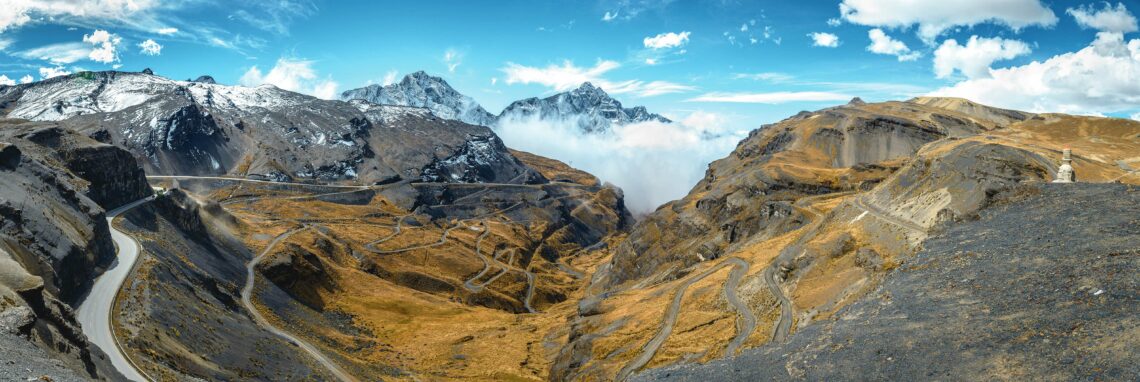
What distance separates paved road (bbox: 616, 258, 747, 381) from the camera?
60531 millimetres

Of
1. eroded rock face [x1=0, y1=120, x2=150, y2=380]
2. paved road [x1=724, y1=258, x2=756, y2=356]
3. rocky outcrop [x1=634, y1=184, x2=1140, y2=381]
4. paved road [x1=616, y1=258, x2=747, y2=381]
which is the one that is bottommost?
paved road [x1=616, y1=258, x2=747, y2=381]

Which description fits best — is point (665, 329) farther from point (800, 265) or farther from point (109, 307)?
point (109, 307)

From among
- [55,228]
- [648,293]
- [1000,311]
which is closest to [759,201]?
[648,293]

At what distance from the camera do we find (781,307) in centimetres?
5997

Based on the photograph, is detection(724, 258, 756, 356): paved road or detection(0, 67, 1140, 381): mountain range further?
detection(724, 258, 756, 356): paved road

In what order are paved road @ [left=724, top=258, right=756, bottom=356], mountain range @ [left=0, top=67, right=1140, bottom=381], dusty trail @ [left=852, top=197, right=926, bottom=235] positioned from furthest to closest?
dusty trail @ [left=852, top=197, right=926, bottom=235], paved road @ [left=724, top=258, right=756, bottom=356], mountain range @ [left=0, top=67, right=1140, bottom=381]

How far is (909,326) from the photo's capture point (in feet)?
128

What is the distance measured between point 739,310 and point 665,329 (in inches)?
346

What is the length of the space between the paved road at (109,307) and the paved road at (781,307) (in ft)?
156

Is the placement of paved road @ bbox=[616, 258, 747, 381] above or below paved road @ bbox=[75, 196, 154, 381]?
below

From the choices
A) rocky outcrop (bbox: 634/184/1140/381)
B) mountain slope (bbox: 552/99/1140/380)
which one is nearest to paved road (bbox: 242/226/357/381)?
mountain slope (bbox: 552/99/1140/380)

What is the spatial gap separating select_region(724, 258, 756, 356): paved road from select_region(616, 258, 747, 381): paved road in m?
5.35

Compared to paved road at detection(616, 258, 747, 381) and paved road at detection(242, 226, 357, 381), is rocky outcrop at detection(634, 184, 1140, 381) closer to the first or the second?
paved road at detection(616, 258, 747, 381)

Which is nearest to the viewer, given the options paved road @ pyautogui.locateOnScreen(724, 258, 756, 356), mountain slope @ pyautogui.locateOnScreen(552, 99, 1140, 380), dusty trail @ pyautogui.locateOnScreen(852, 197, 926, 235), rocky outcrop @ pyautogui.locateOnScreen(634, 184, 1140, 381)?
rocky outcrop @ pyautogui.locateOnScreen(634, 184, 1140, 381)
